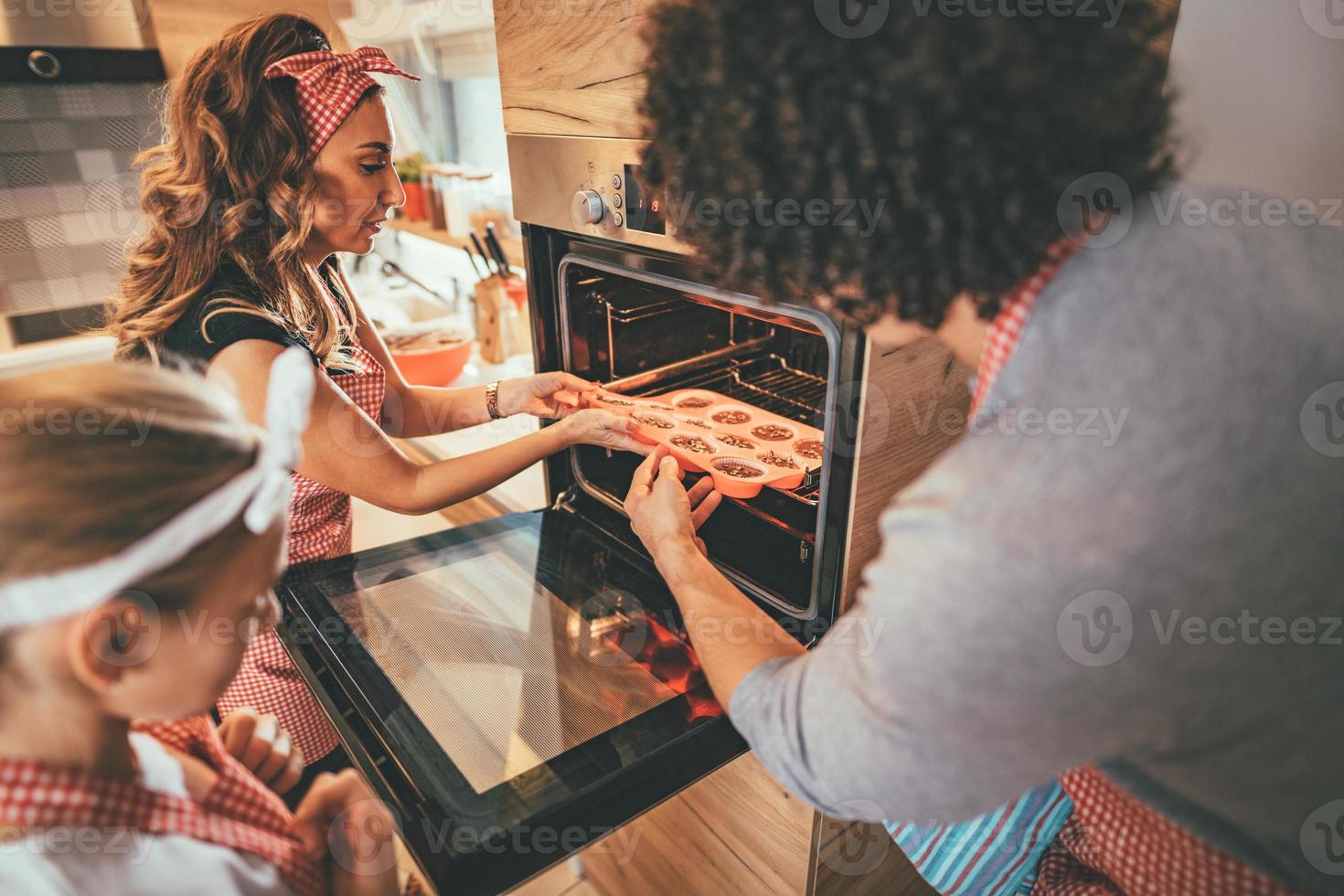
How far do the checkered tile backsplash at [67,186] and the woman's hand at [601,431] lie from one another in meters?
1.44

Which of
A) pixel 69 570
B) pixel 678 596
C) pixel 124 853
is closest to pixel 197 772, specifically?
pixel 124 853

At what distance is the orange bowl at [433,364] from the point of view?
82.8 inches

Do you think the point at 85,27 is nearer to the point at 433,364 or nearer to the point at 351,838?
the point at 433,364

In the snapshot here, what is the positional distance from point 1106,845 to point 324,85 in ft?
4.48

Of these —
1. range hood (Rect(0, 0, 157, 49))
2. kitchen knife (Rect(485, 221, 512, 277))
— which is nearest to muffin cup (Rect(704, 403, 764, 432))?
kitchen knife (Rect(485, 221, 512, 277))

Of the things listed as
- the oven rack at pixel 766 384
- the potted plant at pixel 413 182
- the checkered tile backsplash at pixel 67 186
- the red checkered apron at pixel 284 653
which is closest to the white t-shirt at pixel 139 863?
the red checkered apron at pixel 284 653

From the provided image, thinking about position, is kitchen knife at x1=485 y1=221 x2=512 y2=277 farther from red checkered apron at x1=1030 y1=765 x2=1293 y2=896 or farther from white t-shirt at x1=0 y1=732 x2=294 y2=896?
red checkered apron at x1=1030 y1=765 x2=1293 y2=896

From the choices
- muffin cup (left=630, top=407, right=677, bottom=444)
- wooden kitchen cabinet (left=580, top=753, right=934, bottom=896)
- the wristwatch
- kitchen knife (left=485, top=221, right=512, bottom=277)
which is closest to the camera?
wooden kitchen cabinet (left=580, top=753, right=934, bottom=896)

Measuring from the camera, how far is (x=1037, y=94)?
1.81 feet

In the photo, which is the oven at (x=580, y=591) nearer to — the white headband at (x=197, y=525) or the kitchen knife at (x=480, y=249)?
the white headband at (x=197, y=525)

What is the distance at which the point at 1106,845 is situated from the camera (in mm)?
795

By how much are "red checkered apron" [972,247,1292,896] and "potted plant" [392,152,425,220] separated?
2.42 metres

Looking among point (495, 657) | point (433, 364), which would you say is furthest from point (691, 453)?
point (433, 364)

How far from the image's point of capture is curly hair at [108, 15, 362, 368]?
1133mm
